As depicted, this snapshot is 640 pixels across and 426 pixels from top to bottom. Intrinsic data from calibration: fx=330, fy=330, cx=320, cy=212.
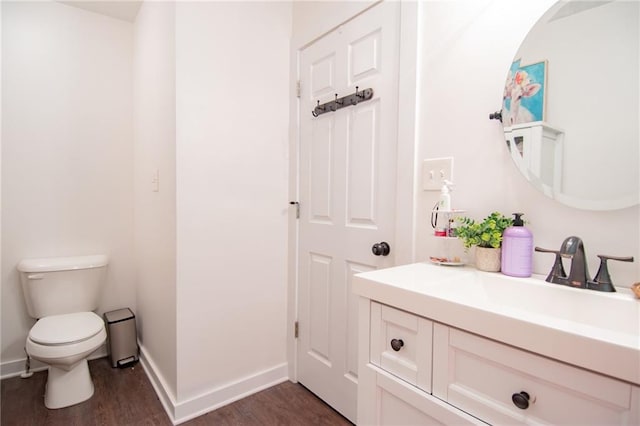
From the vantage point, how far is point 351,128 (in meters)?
1.62

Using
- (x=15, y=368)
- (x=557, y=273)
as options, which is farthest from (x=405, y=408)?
(x=15, y=368)

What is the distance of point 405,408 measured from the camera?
85 cm

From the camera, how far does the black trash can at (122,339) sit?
2145mm

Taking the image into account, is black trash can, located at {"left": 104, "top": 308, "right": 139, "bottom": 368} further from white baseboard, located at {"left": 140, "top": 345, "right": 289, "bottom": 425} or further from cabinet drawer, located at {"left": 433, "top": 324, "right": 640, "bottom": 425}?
cabinet drawer, located at {"left": 433, "top": 324, "right": 640, "bottom": 425}

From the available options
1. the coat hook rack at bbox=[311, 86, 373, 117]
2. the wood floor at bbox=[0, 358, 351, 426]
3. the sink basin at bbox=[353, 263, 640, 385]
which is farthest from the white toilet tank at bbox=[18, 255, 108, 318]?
the sink basin at bbox=[353, 263, 640, 385]

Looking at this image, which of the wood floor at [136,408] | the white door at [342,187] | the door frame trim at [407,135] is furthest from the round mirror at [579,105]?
the wood floor at [136,408]

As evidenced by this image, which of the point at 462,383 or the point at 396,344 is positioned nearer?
the point at 462,383

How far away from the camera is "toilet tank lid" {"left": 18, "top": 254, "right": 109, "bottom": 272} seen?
1951 mm

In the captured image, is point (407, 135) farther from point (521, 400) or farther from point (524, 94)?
point (521, 400)

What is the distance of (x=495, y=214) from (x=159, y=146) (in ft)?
5.57

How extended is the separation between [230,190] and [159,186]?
16.4 inches

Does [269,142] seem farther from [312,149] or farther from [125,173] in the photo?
[125,173]

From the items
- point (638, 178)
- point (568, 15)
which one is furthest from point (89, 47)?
point (638, 178)

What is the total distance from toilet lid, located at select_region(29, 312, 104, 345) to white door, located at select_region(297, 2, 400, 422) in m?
1.16
